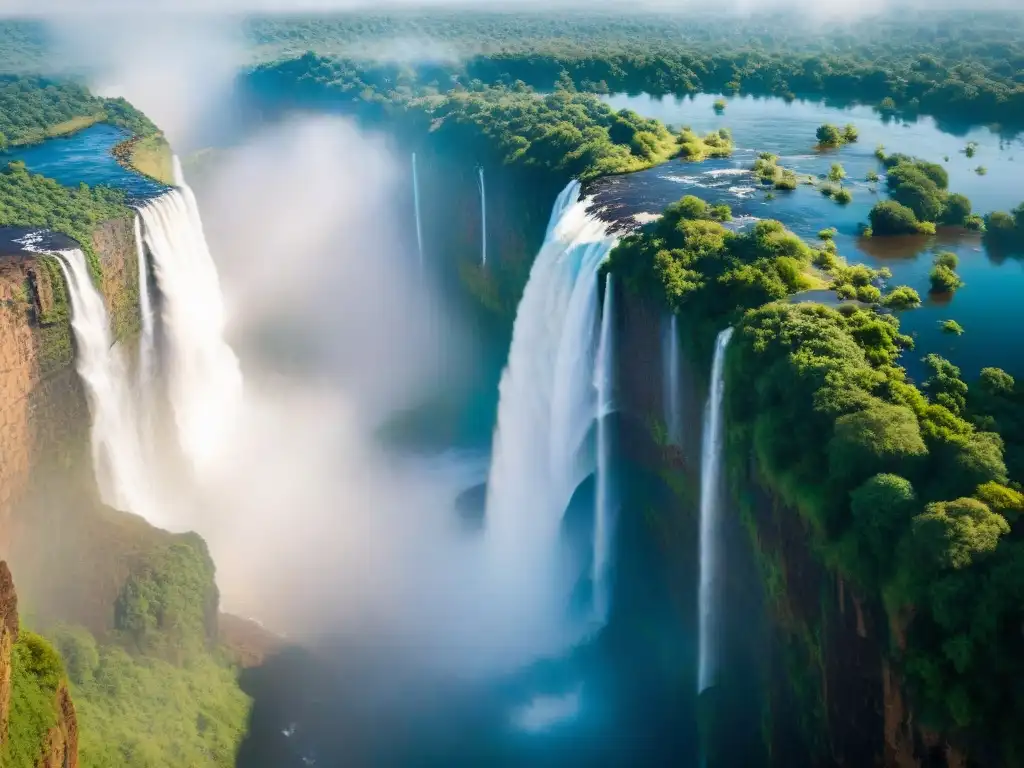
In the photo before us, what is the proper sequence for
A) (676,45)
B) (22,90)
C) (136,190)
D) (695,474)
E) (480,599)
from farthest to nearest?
(676,45) < (22,90) < (136,190) < (480,599) < (695,474)

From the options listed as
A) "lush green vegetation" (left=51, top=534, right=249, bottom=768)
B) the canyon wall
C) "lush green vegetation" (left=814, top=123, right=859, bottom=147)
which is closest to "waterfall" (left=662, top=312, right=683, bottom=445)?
the canyon wall

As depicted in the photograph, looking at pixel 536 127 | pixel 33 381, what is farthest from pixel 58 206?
pixel 536 127

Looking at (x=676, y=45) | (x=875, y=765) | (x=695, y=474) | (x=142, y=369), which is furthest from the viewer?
(x=676, y=45)

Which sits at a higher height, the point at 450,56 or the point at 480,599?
the point at 450,56

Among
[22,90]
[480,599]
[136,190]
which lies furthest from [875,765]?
[22,90]

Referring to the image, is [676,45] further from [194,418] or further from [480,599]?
[480,599]
